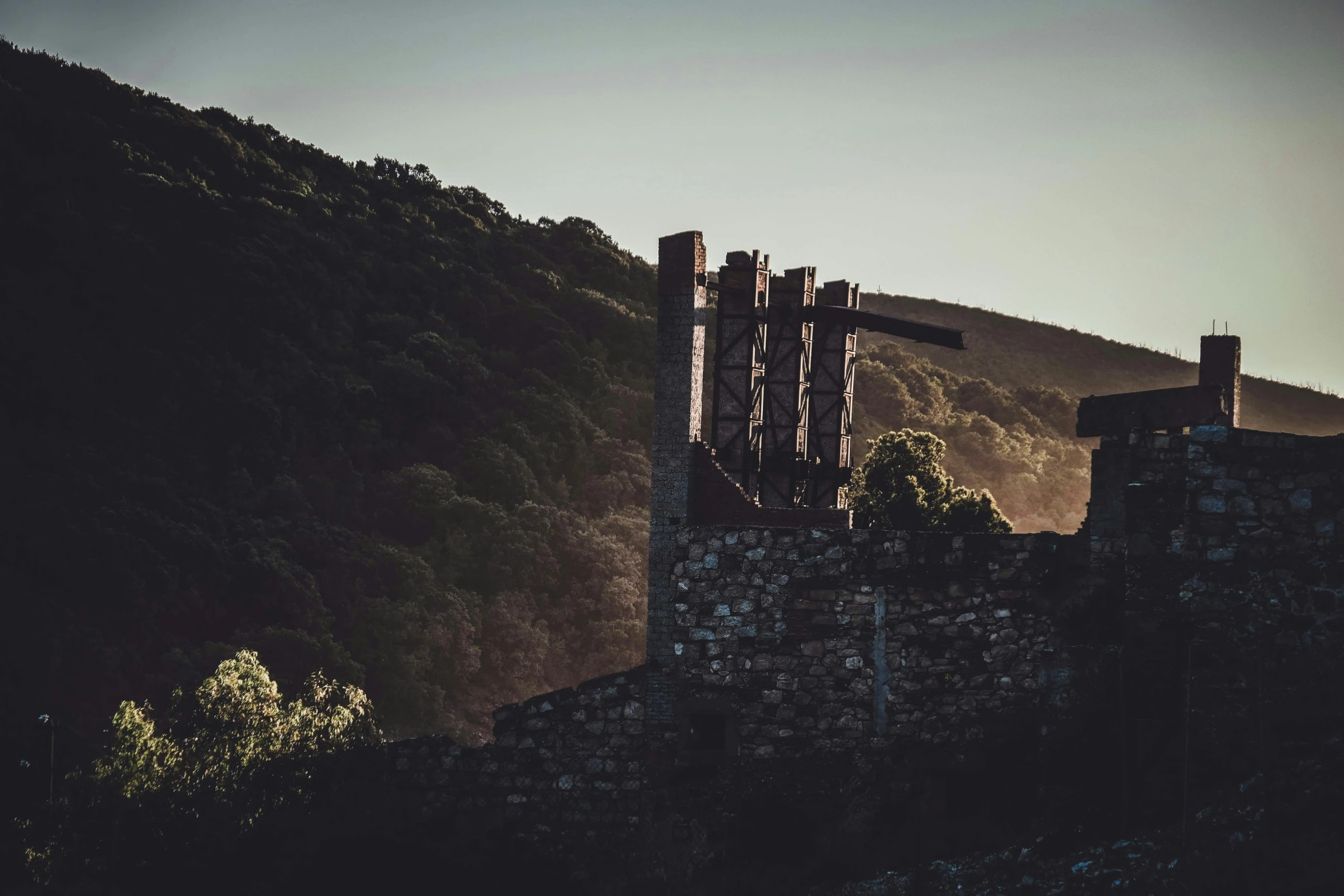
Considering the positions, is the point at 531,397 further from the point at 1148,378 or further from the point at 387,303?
the point at 1148,378

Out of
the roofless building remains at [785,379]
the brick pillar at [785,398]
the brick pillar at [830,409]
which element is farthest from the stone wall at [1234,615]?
the brick pillar at [830,409]

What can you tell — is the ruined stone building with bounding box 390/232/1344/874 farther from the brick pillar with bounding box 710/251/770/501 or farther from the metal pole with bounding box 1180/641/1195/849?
the brick pillar with bounding box 710/251/770/501

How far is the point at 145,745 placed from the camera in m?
17.0

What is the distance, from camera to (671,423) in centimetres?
1620

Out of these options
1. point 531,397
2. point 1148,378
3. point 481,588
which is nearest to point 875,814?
point 481,588

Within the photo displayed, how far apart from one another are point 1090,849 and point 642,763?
18.1 feet

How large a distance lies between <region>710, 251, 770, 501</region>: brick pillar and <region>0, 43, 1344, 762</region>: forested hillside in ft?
57.9

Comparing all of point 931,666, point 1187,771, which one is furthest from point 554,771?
point 1187,771

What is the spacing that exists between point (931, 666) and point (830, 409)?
41.2 ft

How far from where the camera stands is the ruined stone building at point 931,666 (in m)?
12.5

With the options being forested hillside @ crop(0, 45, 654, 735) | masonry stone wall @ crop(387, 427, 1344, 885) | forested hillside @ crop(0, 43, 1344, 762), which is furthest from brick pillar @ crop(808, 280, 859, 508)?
forested hillside @ crop(0, 45, 654, 735)

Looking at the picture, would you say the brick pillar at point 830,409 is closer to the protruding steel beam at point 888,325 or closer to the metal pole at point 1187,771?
the protruding steel beam at point 888,325

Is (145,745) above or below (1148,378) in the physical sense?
below

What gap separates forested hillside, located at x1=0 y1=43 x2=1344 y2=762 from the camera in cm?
3928
